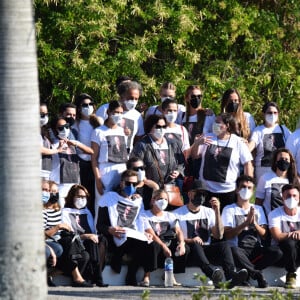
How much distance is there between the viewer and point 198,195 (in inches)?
583

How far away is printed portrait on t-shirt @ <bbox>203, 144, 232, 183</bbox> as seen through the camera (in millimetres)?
15258

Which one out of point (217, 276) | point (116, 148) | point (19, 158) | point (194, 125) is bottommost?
point (217, 276)

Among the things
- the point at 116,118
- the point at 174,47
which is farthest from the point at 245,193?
the point at 174,47

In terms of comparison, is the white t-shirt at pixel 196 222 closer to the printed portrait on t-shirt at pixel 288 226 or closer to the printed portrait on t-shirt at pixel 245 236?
A: the printed portrait on t-shirt at pixel 245 236

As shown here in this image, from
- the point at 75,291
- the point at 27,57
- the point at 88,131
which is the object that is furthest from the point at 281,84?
the point at 27,57

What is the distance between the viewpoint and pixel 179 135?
15.4 meters

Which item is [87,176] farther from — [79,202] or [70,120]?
[79,202]

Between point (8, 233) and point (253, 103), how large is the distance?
15.2 m

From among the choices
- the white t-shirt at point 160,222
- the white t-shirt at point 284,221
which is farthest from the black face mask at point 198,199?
the white t-shirt at point 284,221

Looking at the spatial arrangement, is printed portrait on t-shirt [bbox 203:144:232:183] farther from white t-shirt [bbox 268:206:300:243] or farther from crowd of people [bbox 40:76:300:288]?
white t-shirt [bbox 268:206:300:243]

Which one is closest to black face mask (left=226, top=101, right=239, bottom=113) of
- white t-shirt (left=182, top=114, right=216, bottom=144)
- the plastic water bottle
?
white t-shirt (left=182, top=114, right=216, bottom=144)

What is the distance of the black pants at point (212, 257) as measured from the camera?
47.4ft

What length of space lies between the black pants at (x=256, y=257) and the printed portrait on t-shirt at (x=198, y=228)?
0.43 metres

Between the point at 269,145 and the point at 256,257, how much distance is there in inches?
63.9
